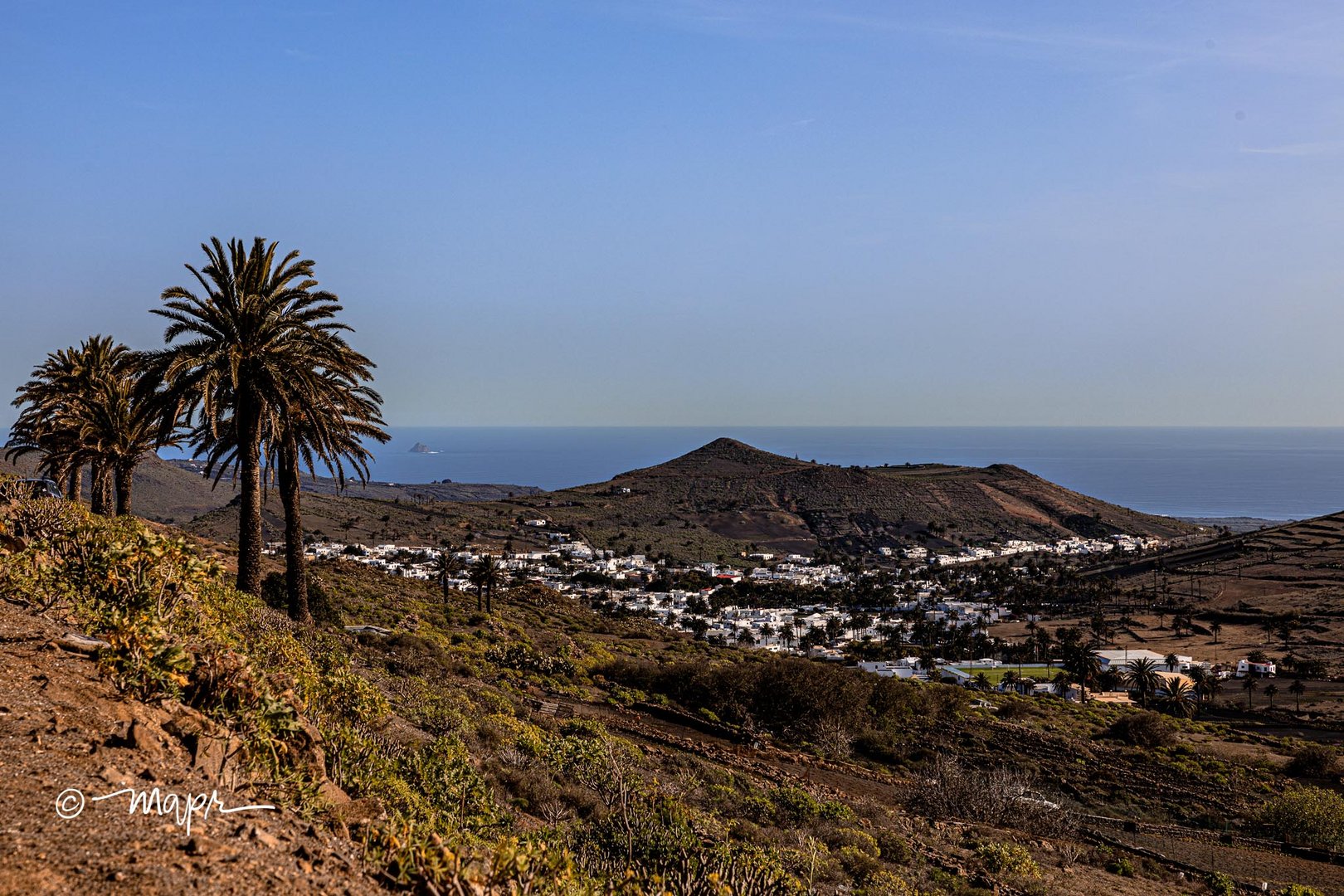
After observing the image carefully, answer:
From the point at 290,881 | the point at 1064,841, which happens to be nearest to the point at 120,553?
the point at 290,881

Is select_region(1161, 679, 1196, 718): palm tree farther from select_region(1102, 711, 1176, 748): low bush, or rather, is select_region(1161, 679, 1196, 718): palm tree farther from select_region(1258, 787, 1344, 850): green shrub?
select_region(1258, 787, 1344, 850): green shrub

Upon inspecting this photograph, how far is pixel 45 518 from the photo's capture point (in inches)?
369

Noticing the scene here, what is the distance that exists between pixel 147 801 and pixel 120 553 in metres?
3.41

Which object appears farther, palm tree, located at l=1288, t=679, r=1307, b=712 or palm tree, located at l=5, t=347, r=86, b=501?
palm tree, located at l=1288, t=679, r=1307, b=712

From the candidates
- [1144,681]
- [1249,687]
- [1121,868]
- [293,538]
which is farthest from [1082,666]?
[293,538]

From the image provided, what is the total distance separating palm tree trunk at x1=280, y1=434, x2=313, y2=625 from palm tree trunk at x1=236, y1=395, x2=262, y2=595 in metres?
0.92

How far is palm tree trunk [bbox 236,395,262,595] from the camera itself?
55.8 ft

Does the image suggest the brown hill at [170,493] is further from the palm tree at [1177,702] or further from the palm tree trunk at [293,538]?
the palm tree at [1177,702]

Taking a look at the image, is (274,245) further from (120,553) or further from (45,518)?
(120,553)

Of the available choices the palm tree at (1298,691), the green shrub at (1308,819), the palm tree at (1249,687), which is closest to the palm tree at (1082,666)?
the palm tree at (1249,687)

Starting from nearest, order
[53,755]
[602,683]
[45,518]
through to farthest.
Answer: [53,755], [45,518], [602,683]

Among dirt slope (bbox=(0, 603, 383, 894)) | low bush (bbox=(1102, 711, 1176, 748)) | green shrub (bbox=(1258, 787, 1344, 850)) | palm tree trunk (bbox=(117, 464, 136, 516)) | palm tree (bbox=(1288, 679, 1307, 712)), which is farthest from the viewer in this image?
palm tree (bbox=(1288, 679, 1307, 712))

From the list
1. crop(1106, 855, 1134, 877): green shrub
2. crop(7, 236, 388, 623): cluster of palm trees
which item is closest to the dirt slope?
crop(7, 236, 388, 623): cluster of palm trees

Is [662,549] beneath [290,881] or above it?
beneath
